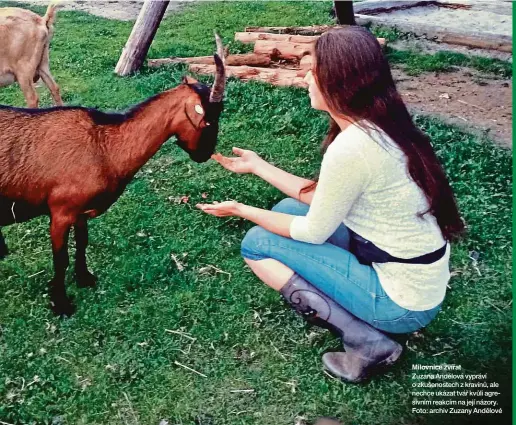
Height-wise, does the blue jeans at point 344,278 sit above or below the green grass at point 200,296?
above

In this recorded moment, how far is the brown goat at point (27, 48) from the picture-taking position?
438cm

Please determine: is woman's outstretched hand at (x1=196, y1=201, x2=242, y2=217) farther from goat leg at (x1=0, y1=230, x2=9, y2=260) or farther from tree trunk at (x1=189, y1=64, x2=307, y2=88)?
tree trunk at (x1=189, y1=64, x2=307, y2=88)

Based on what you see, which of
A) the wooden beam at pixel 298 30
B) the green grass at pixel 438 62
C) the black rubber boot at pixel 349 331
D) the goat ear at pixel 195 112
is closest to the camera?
the black rubber boot at pixel 349 331

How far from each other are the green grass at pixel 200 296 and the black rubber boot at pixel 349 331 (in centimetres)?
10

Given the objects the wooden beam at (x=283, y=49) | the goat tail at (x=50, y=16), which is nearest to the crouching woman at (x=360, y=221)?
the wooden beam at (x=283, y=49)

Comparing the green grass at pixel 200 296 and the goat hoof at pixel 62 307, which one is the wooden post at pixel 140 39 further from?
the goat hoof at pixel 62 307

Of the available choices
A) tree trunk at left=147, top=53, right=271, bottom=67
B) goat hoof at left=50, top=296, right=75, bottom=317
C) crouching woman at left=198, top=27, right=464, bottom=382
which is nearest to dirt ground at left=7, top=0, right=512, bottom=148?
tree trunk at left=147, top=53, right=271, bottom=67

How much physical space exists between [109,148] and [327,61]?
1.14 m

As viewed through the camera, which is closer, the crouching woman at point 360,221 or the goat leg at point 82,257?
the crouching woman at point 360,221

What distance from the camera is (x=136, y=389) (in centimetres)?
285

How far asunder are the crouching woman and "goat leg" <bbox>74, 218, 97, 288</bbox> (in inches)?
32.9

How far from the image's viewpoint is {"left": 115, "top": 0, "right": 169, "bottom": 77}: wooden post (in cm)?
430

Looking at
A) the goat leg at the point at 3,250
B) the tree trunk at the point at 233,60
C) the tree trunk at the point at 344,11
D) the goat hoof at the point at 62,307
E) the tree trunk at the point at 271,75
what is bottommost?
the goat hoof at the point at 62,307

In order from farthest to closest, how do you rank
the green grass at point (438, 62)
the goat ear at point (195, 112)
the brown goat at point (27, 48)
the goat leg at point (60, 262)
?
1. the green grass at point (438, 62)
2. the brown goat at point (27, 48)
3. the goat leg at point (60, 262)
4. the goat ear at point (195, 112)
